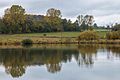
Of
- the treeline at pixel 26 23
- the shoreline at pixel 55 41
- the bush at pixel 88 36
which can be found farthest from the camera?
the treeline at pixel 26 23

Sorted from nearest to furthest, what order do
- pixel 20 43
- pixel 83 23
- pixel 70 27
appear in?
pixel 20 43, pixel 70 27, pixel 83 23

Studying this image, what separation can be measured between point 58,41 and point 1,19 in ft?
67.8

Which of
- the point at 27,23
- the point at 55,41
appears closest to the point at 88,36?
the point at 55,41

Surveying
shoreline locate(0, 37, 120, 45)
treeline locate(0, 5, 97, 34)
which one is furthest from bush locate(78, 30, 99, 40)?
treeline locate(0, 5, 97, 34)

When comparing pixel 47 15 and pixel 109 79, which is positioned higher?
pixel 47 15

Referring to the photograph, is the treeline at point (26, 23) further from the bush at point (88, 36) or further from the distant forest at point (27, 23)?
the bush at point (88, 36)

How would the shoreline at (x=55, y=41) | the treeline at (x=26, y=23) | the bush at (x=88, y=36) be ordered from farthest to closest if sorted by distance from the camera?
the treeline at (x=26, y=23) < the bush at (x=88, y=36) < the shoreline at (x=55, y=41)

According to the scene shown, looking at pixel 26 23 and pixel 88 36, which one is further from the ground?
pixel 26 23

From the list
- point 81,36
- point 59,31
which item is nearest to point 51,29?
point 59,31

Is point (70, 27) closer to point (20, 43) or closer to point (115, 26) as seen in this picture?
point (115, 26)

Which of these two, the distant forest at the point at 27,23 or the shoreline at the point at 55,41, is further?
the distant forest at the point at 27,23

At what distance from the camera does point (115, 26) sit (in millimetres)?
98438

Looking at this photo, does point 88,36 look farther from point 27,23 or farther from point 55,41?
point 27,23

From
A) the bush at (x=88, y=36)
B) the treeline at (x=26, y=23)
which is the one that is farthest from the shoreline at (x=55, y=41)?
the treeline at (x=26, y=23)
